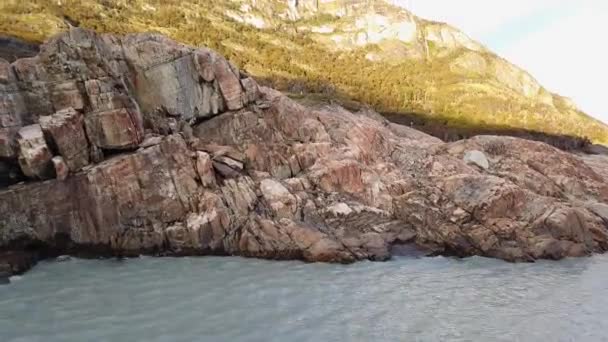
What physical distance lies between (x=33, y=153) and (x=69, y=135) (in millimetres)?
2107

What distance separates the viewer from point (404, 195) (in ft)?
105

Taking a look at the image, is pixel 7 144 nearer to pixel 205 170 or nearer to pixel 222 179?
pixel 205 170

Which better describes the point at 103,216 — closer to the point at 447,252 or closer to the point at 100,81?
the point at 100,81

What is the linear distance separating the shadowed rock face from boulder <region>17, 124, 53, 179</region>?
7 cm

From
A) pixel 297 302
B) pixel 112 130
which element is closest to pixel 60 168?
pixel 112 130

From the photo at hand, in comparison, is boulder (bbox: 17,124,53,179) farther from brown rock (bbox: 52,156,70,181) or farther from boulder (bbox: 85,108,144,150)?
boulder (bbox: 85,108,144,150)

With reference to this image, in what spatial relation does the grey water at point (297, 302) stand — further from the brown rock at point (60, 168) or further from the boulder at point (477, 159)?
the boulder at point (477, 159)

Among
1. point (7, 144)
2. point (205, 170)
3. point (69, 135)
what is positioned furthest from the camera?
point (205, 170)

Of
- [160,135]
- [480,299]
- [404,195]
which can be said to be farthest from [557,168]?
[160,135]

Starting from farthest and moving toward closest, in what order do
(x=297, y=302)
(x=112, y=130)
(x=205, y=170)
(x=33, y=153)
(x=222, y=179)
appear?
1. (x=222, y=179)
2. (x=205, y=170)
3. (x=112, y=130)
4. (x=33, y=153)
5. (x=297, y=302)

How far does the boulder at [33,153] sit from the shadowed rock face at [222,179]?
74mm

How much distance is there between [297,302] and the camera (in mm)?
19125

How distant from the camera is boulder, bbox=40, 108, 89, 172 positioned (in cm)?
2617

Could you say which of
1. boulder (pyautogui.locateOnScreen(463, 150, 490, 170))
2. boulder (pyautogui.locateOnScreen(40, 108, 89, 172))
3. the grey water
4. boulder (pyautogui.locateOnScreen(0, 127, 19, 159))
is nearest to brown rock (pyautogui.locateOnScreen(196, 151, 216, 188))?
the grey water
